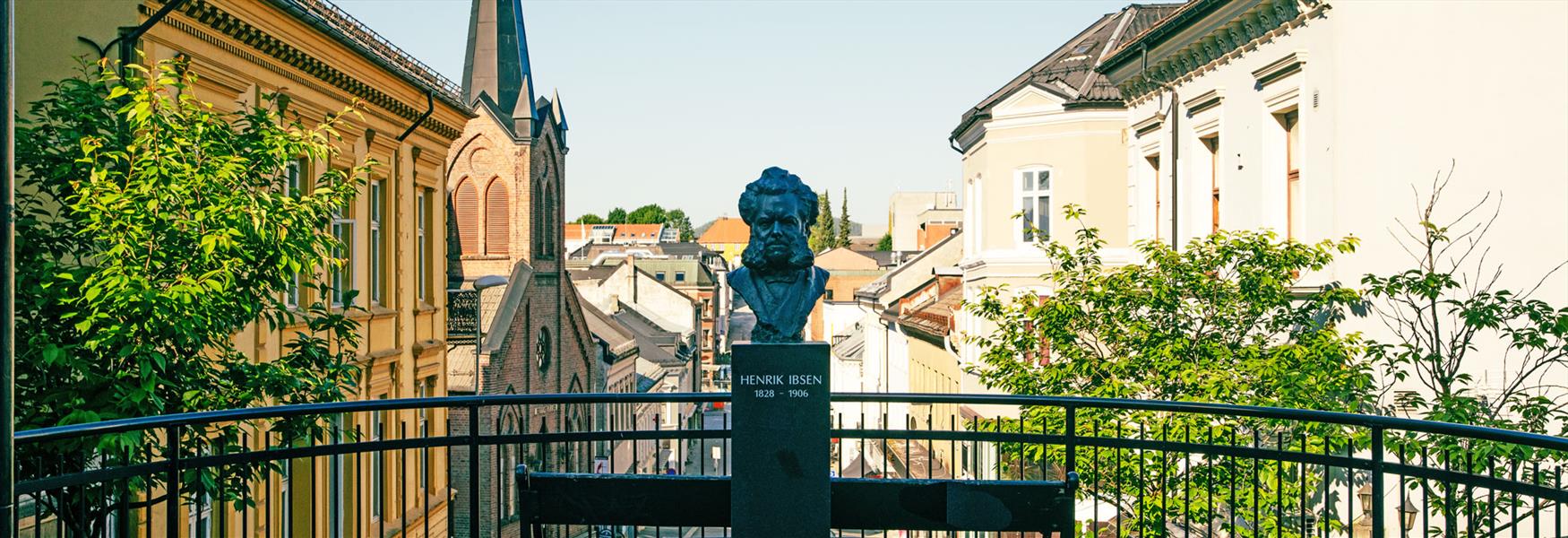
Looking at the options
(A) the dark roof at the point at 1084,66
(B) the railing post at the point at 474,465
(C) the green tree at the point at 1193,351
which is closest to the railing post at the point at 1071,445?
(B) the railing post at the point at 474,465

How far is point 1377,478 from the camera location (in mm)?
5938

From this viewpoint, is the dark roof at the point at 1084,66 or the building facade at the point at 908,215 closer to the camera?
the dark roof at the point at 1084,66

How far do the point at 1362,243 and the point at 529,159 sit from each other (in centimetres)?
2912

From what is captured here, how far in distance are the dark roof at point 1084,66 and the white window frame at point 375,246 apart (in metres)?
13.3

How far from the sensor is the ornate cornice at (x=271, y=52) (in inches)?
544

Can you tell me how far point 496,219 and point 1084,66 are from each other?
19536 millimetres

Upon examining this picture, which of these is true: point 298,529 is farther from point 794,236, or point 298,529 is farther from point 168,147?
point 794,236

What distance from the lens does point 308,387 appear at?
10328mm

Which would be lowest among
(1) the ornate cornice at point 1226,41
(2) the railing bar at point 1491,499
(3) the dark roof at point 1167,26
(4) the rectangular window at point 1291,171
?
(2) the railing bar at point 1491,499

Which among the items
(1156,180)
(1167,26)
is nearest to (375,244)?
(1167,26)

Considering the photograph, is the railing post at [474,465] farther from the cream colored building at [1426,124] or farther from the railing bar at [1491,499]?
the cream colored building at [1426,124]

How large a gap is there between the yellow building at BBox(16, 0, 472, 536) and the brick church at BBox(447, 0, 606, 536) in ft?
37.4

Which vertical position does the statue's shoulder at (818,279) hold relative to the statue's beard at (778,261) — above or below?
below

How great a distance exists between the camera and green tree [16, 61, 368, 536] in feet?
28.3
